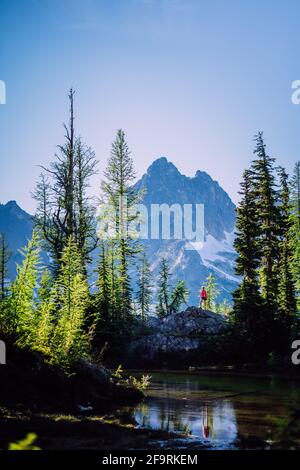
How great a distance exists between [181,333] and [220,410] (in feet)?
72.6

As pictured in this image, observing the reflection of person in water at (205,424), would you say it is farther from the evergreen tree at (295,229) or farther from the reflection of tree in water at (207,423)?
the evergreen tree at (295,229)

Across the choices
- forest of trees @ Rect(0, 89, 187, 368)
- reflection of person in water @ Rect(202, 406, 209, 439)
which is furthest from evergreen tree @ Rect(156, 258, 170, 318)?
reflection of person in water @ Rect(202, 406, 209, 439)

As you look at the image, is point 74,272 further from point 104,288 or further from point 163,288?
point 163,288

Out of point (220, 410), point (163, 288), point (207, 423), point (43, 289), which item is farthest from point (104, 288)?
point (163, 288)

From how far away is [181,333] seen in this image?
1362 inches

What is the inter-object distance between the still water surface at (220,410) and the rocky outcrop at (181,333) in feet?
41.3

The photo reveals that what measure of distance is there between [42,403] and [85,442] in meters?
3.23

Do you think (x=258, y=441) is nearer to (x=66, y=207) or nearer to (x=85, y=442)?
(x=85, y=442)

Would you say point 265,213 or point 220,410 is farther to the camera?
point 265,213

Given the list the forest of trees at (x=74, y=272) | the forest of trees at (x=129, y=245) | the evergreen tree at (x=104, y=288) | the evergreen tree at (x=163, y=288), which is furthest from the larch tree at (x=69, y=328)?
the evergreen tree at (x=163, y=288)

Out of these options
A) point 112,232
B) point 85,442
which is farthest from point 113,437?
point 112,232

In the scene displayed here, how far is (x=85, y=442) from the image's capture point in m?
8.04

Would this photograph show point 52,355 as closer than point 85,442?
No

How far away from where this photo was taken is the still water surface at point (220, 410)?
30.0 ft
